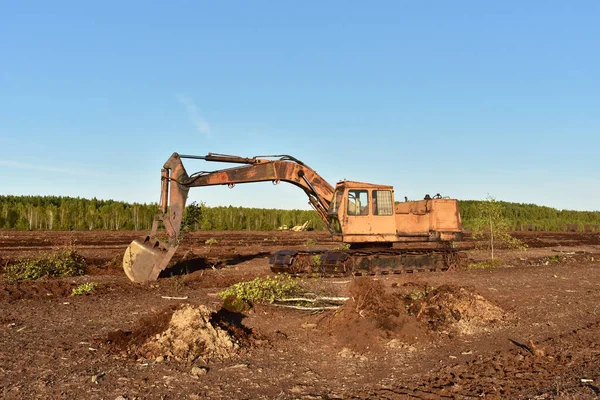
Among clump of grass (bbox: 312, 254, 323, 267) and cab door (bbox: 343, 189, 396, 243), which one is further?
cab door (bbox: 343, 189, 396, 243)

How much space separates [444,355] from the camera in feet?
25.8

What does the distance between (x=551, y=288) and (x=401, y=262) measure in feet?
18.1

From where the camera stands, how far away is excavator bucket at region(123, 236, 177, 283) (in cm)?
1474

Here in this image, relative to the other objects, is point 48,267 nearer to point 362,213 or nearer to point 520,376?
point 362,213

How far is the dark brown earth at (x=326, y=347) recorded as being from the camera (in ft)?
20.2

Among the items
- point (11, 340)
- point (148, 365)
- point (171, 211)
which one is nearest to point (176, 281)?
point (171, 211)

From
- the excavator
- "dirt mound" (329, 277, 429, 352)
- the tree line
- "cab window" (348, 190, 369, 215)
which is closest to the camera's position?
"dirt mound" (329, 277, 429, 352)

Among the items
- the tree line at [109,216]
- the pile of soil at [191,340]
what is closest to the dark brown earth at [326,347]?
the pile of soil at [191,340]

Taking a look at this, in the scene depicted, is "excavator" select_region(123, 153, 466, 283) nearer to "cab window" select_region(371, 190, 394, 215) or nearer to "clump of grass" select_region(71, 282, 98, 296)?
"cab window" select_region(371, 190, 394, 215)

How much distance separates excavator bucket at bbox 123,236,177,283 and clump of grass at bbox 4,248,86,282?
301 centimetres

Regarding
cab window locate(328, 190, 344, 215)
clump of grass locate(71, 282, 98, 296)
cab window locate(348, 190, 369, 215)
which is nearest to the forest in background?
cab window locate(348, 190, 369, 215)

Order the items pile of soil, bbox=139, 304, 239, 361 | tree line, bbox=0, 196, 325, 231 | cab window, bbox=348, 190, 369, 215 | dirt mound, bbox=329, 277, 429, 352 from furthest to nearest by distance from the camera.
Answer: tree line, bbox=0, 196, 325, 231 → cab window, bbox=348, 190, 369, 215 → dirt mound, bbox=329, 277, 429, 352 → pile of soil, bbox=139, 304, 239, 361

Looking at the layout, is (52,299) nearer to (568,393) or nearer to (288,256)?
(288,256)

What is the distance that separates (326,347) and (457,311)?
127 inches
